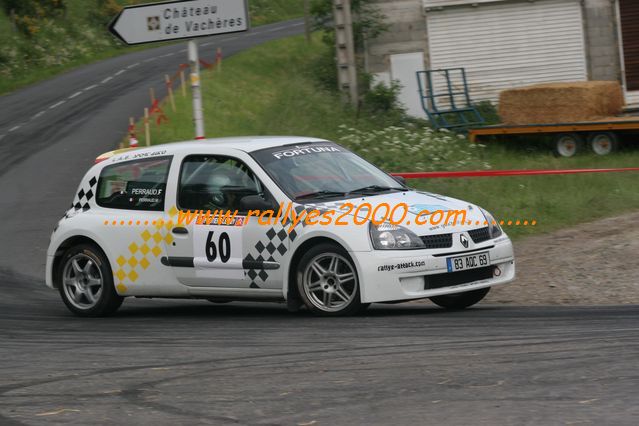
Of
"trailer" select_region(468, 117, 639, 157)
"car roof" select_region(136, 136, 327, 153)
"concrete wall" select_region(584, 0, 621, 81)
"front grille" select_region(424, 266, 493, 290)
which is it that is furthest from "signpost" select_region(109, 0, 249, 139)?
"concrete wall" select_region(584, 0, 621, 81)

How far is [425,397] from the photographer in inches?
254

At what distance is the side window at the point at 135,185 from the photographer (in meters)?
10.9

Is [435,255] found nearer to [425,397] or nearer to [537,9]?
[425,397]

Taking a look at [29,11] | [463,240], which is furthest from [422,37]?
[463,240]

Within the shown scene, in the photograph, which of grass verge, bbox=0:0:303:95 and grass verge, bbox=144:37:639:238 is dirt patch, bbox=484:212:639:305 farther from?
grass verge, bbox=0:0:303:95

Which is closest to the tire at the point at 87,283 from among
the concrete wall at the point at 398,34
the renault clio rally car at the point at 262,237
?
the renault clio rally car at the point at 262,237

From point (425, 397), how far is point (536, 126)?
2139 centimetres

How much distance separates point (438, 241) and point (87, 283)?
3.69 metres

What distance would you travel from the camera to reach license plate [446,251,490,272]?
9.55 meters

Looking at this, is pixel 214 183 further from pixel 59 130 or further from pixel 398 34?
pixel 398 34

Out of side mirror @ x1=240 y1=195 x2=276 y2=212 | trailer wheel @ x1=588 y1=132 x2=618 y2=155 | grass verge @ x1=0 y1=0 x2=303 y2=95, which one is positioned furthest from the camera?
grass verge @ x1=0 y1=0 x2=303 y2=95

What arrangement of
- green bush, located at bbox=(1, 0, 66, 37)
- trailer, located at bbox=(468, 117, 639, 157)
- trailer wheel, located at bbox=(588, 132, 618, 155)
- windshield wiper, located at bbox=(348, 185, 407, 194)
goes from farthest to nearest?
green bush, located at bbox=(1, 0, 66, 37)
trailer wheel, located at bbox=(588, 132, 618, 155)
trailer, located at bbox=(468, 117, 639, 157)
windshield wiper, located at bbox=(348, 185, 407, 194)

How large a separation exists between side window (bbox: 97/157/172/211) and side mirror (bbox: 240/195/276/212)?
116 cm

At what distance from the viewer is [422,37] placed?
111ft
